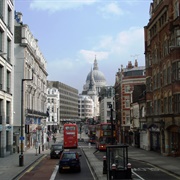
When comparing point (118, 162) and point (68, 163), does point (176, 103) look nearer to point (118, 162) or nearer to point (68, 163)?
point (68, 163)

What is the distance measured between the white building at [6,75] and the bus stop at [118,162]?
21772 mm

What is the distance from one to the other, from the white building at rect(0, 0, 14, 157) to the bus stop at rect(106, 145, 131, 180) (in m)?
21.8

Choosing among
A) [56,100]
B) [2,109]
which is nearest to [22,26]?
[2,109]

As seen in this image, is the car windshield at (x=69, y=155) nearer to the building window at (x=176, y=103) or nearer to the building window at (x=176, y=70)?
the building window at (x=176, y=103)

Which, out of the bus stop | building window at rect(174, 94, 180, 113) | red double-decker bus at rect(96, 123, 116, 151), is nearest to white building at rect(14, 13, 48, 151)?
red double-decker bus at rect(96, 123, 116, 151)

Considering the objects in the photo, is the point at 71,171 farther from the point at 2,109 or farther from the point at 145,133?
the point at 145,133

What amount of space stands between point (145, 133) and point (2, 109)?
22.6 metres

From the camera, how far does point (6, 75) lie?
44969 millimetres

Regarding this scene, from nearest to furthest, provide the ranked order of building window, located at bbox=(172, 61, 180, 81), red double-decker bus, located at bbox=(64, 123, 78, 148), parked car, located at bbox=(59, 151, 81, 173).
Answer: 1. parked car, located at bbox=(59, 151, 81, 173)
2. building window, located at bbox=(172, 61, 180, 81)
3. red double-decker bus, located at bbox=(64, 123, 78, 148)

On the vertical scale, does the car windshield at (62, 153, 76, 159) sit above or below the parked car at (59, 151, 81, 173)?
above

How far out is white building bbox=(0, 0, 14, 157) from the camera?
42.6 m

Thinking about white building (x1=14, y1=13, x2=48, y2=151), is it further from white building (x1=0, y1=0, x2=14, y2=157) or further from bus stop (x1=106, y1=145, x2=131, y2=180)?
bus stop (x1=106, y1=145, x2=131, y2=180)

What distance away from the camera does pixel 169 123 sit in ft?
133

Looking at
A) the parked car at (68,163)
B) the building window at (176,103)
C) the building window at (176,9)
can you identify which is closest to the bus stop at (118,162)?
the parked car at (68,163)
